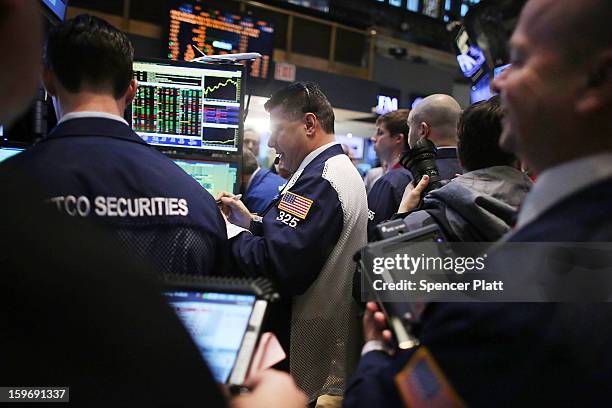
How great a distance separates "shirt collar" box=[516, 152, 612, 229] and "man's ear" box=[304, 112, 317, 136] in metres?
1.46

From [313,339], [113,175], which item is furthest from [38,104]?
[313,339]

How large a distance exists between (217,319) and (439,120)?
199cm

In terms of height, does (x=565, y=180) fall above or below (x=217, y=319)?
above

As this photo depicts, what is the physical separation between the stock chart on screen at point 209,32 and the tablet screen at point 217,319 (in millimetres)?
4106

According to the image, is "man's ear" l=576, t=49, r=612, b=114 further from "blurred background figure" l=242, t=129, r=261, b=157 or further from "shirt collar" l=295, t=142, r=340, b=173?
"blurred background figure" l=242, t=129, r=261, b=157

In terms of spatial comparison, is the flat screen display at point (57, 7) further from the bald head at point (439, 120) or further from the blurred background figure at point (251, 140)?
the blurred background figure at point (251, 140)

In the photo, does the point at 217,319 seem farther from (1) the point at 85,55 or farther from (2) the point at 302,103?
(2) the point at 302,103

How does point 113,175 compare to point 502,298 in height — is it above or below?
above

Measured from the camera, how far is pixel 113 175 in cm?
121

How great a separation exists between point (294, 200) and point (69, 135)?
2.94 feet

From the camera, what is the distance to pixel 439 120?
8.35 feet

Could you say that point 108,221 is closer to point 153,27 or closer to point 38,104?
point 38,104

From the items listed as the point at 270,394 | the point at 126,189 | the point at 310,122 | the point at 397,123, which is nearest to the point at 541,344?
the point at 270,394

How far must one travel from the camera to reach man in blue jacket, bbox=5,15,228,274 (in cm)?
117
